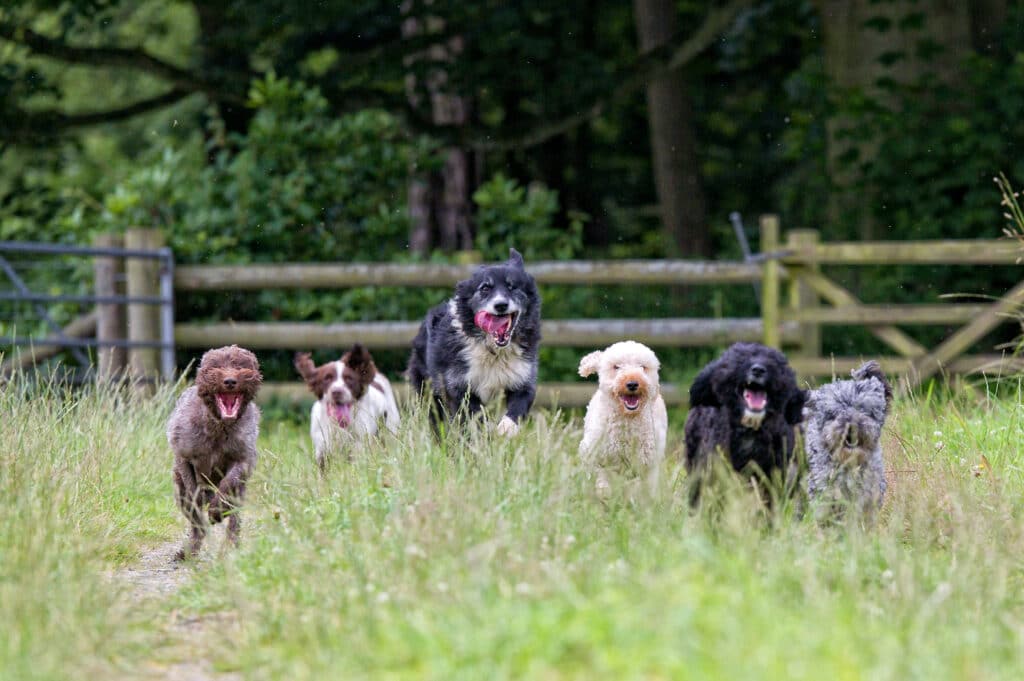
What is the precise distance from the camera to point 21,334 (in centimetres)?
1437

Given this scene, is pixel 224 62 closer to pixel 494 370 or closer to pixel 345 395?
pixel 345 395

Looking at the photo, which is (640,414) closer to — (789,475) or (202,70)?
(789,475)

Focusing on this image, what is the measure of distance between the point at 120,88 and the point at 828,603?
85.3 ft

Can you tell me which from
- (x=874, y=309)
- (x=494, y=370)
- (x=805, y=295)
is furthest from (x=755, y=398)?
(x=805, y=295)

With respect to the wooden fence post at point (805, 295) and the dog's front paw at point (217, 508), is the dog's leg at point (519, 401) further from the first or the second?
the wooden fence post at point (805, 295)

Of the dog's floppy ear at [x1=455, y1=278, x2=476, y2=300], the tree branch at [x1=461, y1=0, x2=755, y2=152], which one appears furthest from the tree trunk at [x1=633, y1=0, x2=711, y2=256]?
the dog's floppy ear at [x1=455, y1=278, x2=476, y2=300]

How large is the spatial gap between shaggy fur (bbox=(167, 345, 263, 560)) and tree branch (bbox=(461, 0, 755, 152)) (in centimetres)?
961

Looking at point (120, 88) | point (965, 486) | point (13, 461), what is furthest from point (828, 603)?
point (120, 88)

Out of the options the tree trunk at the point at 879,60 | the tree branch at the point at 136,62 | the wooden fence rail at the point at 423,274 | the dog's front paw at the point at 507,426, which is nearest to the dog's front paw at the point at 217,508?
the dog's front paw at the point at 507,426

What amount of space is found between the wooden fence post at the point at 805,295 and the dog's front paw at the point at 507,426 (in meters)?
5.82

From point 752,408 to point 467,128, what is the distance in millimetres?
10676

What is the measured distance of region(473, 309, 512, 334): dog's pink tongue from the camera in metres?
7.85

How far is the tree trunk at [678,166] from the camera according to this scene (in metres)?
19.1

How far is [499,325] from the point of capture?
7.85m
